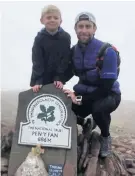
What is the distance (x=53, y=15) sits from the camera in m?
4.67

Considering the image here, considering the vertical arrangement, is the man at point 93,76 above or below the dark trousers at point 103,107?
above

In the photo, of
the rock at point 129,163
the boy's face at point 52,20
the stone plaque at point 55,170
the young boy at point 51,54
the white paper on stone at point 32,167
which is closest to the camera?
the white paper on stone at point 32,167

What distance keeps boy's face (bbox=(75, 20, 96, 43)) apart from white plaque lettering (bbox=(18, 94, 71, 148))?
2.67 ft

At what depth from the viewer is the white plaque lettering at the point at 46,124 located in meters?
4.57

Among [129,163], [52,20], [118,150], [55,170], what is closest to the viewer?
[55,170]

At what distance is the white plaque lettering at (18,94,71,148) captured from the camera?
457 cm

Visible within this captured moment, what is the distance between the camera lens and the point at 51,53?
482cm

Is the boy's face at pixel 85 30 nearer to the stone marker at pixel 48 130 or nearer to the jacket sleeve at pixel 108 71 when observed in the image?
the jacket sleeve at pixel 108 71

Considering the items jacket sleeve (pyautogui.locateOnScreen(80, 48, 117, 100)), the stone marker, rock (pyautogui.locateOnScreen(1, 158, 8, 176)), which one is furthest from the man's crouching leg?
rock (pyautogui.locateOnScreen(1, 158, 8, 176))

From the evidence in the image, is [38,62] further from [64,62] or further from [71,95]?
[71,95]

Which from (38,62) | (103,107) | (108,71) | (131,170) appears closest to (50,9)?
(38,62)

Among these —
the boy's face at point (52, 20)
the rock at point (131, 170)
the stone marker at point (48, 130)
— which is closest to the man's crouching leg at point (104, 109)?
the stone marker at point (48, 130)

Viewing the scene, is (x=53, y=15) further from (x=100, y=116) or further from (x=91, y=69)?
(x=100, y=116)

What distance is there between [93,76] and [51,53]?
624 millimetres
